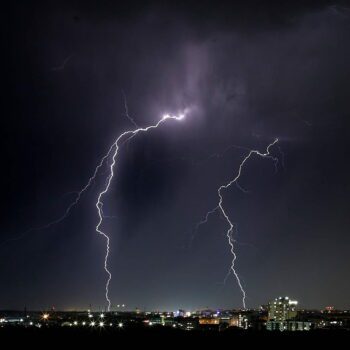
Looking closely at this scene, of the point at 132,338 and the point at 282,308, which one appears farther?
the point at 282,308

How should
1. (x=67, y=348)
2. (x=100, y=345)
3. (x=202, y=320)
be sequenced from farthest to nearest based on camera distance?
1. (x=202, y=320)
2. (x=100, y=345)
3. (x=67, y=348)

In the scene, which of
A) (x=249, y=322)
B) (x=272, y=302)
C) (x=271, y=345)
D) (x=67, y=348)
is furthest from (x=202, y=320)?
(x=67, y=348)

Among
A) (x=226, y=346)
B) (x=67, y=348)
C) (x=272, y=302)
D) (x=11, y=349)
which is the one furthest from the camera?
(x=272, y=302)

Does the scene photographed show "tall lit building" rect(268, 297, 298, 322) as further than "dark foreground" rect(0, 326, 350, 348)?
Yes

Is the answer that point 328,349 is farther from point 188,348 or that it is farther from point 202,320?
point 202,320

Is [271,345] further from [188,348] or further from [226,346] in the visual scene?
[188,348]

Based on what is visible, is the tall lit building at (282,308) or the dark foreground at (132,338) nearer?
the dark foreground at (132,338)

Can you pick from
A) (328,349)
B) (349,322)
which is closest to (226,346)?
(328,349)

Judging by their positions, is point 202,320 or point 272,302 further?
point 272,302

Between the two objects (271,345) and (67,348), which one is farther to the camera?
(271,345)
